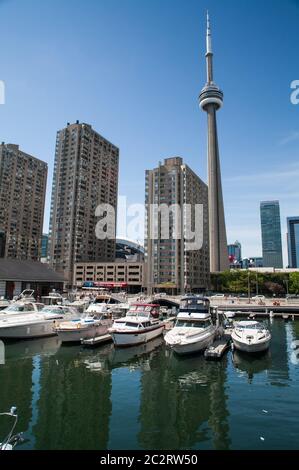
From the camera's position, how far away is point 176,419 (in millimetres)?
15344

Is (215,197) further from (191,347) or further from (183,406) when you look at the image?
(183,406)

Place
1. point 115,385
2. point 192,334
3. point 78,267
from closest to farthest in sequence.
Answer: point 115,385 < point 192,334 < point 78,267

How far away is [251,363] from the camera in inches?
1059

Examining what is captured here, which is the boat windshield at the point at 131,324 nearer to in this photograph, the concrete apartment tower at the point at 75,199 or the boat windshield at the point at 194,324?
the boat windshield at the point at 194,324

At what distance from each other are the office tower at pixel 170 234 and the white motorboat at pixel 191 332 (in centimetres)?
8906

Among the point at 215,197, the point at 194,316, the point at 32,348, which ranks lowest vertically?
the point at 32,348

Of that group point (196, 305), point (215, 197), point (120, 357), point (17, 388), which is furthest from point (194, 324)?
point (215, 197)

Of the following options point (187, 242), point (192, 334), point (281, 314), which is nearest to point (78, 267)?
point (187, 242)

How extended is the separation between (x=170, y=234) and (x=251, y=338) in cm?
10124

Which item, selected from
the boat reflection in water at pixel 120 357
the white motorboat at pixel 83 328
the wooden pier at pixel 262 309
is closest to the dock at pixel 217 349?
the boat reflection in water at pixel 120 357

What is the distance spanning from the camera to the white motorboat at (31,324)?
33.8 meters

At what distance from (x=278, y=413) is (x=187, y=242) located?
375ft
